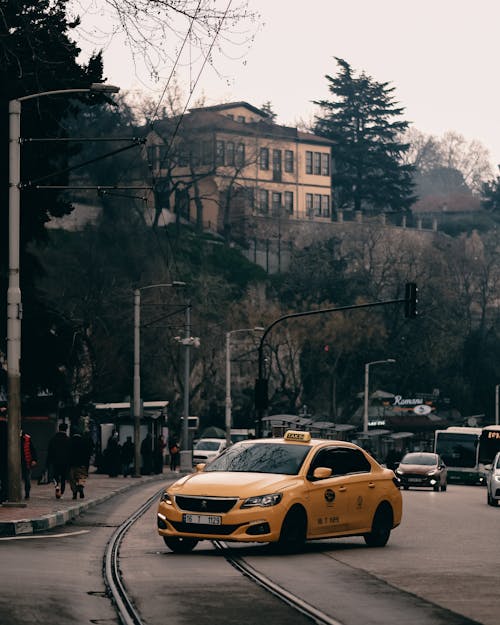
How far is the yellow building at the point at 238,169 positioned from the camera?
371 ft

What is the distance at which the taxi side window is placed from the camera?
19.8 metres

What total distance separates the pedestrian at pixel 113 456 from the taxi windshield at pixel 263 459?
31.7 metres

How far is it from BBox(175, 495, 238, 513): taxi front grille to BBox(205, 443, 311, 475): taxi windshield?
4.39ft

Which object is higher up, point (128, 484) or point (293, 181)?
point (293, 181)

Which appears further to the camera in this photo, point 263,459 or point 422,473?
point 422,473

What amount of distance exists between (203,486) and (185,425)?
1922 inches

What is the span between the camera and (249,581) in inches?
591

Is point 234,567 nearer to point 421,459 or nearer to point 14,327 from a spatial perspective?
point 14,327

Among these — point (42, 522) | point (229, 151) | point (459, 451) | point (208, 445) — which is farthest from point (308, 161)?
point (42, 522)

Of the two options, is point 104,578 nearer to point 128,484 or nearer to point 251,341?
point 128,484

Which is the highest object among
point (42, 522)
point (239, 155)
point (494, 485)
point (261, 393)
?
point (239, 155)

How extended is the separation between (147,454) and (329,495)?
122ft

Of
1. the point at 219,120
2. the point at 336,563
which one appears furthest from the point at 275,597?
the point at 219,120

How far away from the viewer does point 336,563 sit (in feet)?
57.7
